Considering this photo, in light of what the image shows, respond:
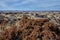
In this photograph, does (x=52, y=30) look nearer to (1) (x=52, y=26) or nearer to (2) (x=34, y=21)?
(1) (x=52, y=26)

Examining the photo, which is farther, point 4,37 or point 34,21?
point 34,21

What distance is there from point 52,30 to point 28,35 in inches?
69.5

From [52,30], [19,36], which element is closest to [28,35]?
[19,36]

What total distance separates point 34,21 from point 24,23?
87 centimetres

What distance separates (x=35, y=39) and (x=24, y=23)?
8.89 ft

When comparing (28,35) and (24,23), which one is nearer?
(28,35)

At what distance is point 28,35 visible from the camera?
17391 mm

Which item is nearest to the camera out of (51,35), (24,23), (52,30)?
(51,35)

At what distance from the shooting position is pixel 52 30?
704 inches

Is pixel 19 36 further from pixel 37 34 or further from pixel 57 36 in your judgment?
pixel 57 36

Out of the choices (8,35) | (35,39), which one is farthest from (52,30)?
(8,35)

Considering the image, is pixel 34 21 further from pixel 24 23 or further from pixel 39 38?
pixel 39 38

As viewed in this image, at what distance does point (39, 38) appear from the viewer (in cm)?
1708

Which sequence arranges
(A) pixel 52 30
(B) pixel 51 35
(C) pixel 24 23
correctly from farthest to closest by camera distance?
(C) pixel 24 23 < (A) pixel 52 30 < (B) pixel 51 35
